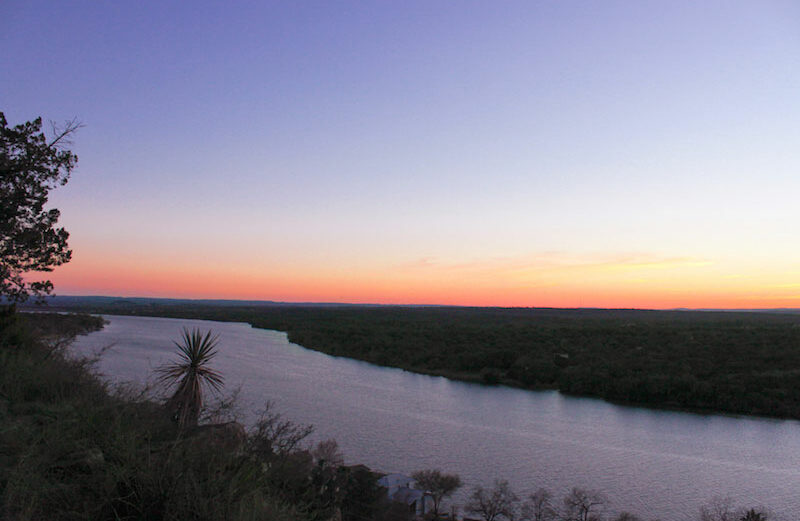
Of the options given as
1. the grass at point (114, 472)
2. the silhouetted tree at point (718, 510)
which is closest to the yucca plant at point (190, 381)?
the grass at point (114, 472)

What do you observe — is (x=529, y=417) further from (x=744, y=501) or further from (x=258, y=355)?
(x=258, y=355)

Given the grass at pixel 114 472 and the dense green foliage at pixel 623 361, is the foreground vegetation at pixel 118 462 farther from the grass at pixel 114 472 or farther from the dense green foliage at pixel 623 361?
the dense green foliage at pixel 623 361

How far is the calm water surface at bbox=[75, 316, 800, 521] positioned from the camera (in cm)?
1535

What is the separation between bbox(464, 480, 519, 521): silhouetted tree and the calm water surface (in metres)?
1.30

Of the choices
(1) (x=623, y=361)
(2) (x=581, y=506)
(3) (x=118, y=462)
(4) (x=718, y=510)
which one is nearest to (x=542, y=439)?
(4) (x=718, y=510)

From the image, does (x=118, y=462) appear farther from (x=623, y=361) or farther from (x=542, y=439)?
(x=623, y=361)

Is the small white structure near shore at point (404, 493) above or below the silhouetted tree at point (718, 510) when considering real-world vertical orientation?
above

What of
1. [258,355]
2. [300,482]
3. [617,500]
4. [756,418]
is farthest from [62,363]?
[258,355]

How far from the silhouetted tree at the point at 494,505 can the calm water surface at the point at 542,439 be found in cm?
130

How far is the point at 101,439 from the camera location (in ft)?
13.9

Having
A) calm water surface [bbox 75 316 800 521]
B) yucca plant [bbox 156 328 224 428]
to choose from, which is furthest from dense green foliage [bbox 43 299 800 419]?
yucca plant [bbox 156 328 224 428]

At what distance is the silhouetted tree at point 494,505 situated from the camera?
11672 millimetres

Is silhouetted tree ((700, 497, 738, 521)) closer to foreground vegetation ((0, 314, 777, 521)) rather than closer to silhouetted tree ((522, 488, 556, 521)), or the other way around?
silhouetted tree ((522, 488, 556, 521))

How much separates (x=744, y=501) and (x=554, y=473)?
5025 mm
